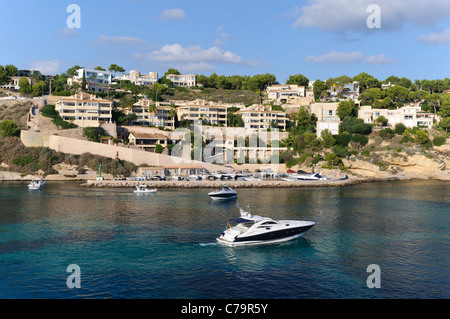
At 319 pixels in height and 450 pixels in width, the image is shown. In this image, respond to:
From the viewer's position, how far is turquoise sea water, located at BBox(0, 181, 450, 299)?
20.8 meters

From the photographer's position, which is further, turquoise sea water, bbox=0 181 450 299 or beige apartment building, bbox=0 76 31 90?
beige apartment building, bbox=0 76 31 90

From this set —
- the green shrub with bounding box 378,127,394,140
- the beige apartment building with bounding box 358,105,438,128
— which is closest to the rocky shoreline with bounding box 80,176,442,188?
the green shrub with bounding box 378,127,394,140

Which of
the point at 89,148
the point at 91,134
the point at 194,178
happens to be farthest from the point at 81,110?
the point at 194,178

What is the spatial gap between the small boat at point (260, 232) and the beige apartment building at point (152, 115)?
66.8 meters

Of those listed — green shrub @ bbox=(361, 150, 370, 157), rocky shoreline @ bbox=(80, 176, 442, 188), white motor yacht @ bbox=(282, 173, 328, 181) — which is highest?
green shrub @ bbox=(361, 150, 370, 157)

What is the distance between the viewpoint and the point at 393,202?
4819cm

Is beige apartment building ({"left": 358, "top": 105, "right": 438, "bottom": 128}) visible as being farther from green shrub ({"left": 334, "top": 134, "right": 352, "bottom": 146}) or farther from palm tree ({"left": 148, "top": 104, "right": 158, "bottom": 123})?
palm tree ({"left": 148, "top": 104, "right": 158, "bottom": 123})

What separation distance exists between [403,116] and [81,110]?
238 ft

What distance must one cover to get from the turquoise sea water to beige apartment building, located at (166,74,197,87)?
94.5m

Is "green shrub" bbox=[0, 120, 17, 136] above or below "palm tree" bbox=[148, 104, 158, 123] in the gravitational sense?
below

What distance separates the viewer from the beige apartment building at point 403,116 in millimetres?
90125

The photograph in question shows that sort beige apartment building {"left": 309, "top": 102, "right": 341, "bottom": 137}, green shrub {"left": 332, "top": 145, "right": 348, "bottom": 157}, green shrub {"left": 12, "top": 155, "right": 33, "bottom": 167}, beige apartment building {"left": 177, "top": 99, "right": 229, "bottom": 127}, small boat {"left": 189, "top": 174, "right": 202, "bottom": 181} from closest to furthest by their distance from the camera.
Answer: small boat {"left": 189, "top": 174, "right": 202, "bottom": 181}, green shrub {"left": 12, "top": 155, "right": 33, "bottom": 167}, green shrub {"left": 332, "top": 145, "right": 348, "bottom": 157}, beige apartment building {"left": 309, "top": 102, "right": 341, "bottom": 137}, beige apartment building {"left": 177, "top": 99, "right": 229, "bottom": 127}

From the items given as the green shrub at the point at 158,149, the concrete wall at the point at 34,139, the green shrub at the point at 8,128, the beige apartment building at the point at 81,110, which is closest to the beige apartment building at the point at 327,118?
the green shrub at the point at 158,149
